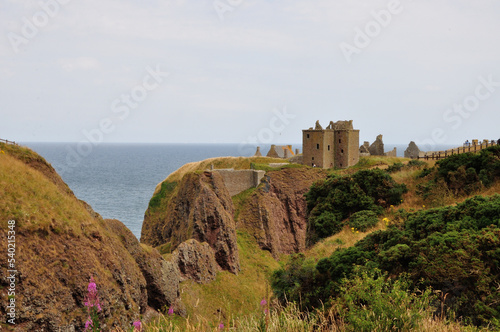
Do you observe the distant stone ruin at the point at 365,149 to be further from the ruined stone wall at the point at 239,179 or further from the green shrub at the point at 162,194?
the green shrub at the point at 162,194

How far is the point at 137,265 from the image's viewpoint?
Answer: 22.7m

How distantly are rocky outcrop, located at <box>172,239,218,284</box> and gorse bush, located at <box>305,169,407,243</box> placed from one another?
12.2 m

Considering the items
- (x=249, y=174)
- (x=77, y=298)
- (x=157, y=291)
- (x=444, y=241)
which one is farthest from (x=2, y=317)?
(x=249, y=174)

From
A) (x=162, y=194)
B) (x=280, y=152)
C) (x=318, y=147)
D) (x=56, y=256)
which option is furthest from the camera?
(x=280, y=152)

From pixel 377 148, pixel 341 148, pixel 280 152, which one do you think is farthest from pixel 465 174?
pixel 280 152

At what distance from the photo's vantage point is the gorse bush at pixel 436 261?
34.4ft

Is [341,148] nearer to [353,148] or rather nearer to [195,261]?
[353,148]

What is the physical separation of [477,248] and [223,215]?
35.6 metres

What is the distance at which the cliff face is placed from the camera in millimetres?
14828

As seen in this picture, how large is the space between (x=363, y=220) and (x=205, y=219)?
79.4 ft

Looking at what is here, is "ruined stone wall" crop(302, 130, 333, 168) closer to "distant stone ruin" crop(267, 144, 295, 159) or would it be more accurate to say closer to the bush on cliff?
"distant stone ruin" crop(267, 144, 295, 159)

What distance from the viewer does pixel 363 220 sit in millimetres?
22156

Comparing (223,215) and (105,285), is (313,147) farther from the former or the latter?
(105,285)

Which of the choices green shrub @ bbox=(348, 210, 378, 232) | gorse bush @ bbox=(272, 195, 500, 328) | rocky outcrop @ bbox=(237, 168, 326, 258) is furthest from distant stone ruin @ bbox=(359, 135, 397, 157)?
gorse bush @ bbox=(272, 195, 500, 328)
